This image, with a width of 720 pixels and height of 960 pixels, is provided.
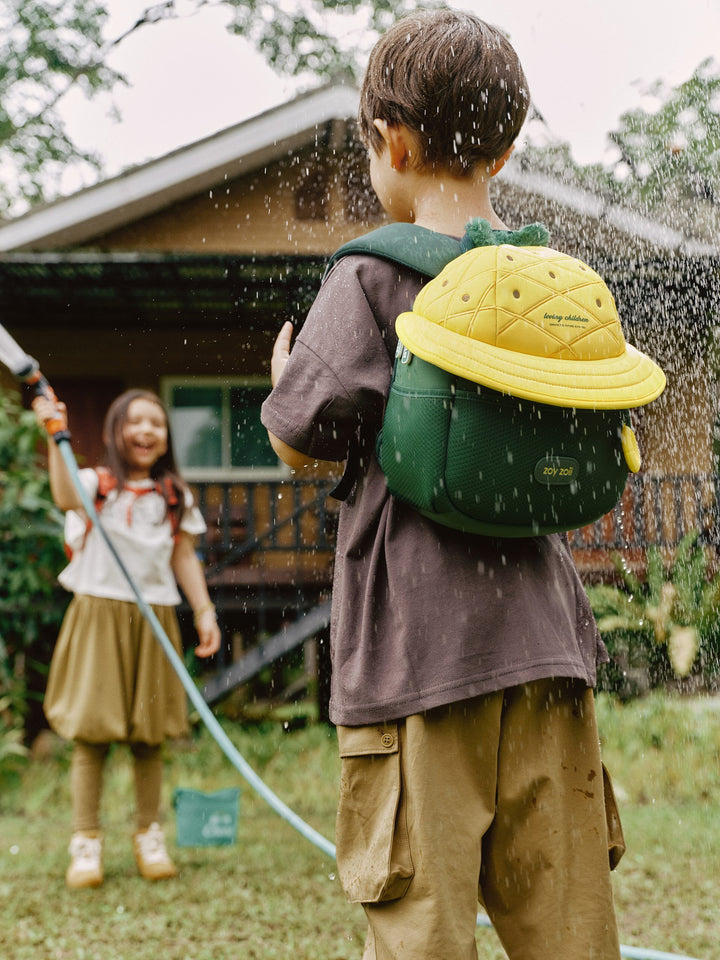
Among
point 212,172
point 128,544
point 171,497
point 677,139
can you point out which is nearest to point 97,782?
point 128,544

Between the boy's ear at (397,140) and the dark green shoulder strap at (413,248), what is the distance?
0.12m

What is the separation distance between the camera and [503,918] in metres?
1.39

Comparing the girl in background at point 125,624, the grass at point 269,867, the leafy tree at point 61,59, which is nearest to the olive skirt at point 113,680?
the girl in background at point 125,624

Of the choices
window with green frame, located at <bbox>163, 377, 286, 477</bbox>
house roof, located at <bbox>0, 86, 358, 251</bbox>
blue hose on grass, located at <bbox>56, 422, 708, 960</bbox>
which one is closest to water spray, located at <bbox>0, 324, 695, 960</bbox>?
blue hose on grass, located at <bbox>56, 422, 708, 960</bbox>

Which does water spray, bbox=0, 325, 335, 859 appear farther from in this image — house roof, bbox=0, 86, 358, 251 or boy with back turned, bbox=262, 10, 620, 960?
house roof, bbox=0, 86, 358, 251

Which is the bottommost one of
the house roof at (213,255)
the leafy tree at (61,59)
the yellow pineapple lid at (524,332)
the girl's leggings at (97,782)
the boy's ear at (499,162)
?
the girl's leggings at (97,782)

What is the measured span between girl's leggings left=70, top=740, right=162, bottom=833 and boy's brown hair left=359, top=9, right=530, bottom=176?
2655 mm

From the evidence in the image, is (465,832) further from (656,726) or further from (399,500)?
(656,726)

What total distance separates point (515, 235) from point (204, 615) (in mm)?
2516

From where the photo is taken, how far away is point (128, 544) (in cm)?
370

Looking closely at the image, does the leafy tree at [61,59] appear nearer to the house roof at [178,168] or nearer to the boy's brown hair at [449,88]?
the house roof at [178,168]

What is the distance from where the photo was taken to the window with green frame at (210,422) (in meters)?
8.38

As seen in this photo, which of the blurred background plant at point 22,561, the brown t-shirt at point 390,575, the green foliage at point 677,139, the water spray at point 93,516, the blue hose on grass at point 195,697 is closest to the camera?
the brown t-shirt at point 390,575

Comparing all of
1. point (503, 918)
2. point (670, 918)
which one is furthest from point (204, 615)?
point (503, 918)
